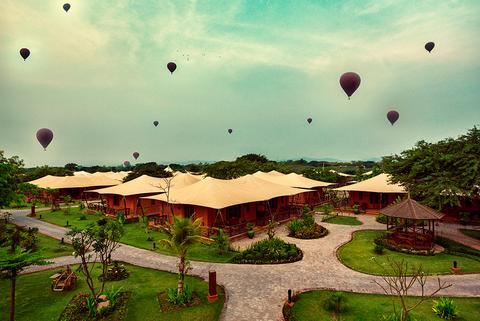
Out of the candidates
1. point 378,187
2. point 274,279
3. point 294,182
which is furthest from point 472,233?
point 294,182

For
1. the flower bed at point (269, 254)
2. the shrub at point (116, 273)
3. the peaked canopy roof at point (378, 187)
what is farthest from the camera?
the peaked canopy roof at point (378, 187)

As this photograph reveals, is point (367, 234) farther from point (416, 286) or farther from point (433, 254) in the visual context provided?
point (416, 286)

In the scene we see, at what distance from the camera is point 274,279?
14.2 metres

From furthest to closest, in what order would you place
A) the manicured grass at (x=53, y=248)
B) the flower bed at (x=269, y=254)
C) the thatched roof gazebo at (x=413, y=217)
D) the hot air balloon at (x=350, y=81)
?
the hot air balloon at (x=350, y=81)
the manicured grass at (x=53, y=248)
the thatched roof gazebo at (x=413, y=217)
the flower bed at (x=269, y=254)

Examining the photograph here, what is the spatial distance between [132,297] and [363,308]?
9.68 meters

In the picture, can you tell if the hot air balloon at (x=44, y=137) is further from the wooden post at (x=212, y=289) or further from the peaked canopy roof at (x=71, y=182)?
the wooden post at (x=212, y=289)

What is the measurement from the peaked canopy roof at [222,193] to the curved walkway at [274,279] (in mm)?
5962

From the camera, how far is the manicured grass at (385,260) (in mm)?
15500

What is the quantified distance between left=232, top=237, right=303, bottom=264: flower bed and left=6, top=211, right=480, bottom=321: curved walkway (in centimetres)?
52

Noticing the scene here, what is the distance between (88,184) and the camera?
4697 centimetres

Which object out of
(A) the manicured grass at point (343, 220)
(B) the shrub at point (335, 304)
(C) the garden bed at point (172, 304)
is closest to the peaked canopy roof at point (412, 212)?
(A) the manicured grass at point (343, 220)

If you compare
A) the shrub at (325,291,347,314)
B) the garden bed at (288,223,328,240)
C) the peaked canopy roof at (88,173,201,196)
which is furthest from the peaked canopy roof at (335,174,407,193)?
the shrub at (325,291,347,314)

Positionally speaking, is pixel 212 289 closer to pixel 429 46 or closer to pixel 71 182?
pixel 429 46

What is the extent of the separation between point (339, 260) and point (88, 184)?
43012mm
